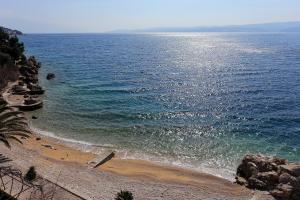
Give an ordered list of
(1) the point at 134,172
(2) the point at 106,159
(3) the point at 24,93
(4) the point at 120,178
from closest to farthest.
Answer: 1. (4) the point at 120,178
2. (1) the point at 134,172
3. (2) the point at 106,159
4. (3) the point at 24,93

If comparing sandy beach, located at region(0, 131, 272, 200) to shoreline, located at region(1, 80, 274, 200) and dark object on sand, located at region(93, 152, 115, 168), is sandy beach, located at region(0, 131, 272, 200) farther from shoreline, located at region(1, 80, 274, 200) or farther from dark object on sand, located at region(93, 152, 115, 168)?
Answer: dark object on sand, located at region(93, 152, 115, 168)

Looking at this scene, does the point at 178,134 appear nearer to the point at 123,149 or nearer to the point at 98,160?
the point at 123,149

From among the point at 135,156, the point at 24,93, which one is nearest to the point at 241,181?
the point at 135,156

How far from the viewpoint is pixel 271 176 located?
105ft

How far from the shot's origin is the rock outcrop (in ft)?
96.1

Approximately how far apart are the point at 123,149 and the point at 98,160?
518cm

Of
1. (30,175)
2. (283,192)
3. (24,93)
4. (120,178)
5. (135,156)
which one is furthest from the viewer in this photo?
(24,93)

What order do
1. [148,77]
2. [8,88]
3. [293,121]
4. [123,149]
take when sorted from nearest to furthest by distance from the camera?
[123,149] → [293,121] → [8,88] → [148,77]

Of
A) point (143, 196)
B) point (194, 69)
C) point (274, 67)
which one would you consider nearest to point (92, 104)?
point (143, 196)

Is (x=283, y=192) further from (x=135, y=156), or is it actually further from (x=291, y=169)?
(x=135, y=156)

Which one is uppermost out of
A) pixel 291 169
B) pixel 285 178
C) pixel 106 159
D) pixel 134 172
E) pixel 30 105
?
pixel 30 105

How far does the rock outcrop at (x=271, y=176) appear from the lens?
29.3 meters

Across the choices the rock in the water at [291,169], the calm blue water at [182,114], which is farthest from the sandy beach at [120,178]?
the rock in the water at [291,169]

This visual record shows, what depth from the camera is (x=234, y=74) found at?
88.3 metres
